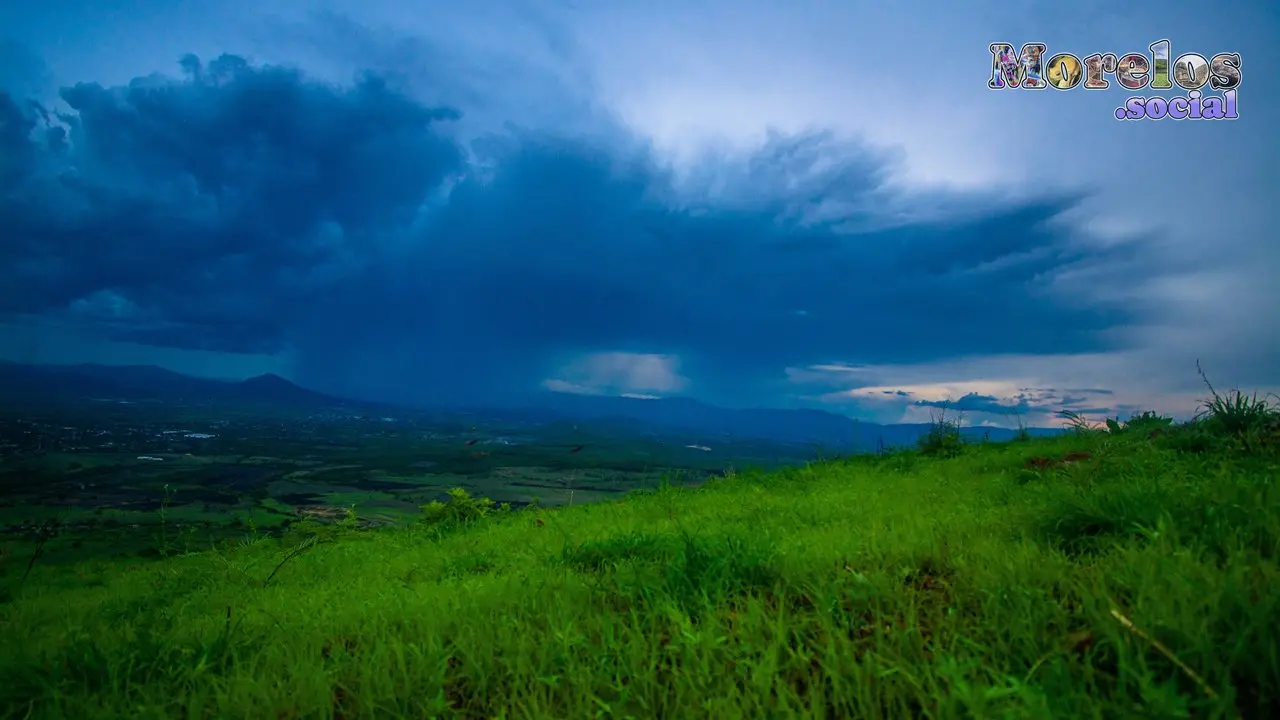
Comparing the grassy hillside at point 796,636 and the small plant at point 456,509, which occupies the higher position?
the grassy hillside at point 796,636

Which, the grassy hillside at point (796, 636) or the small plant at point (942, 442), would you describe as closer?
the grassy hillside at point (796, 636)

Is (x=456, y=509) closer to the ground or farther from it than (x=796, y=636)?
closer to the ground

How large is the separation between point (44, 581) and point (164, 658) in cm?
2087

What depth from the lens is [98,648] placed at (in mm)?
2941

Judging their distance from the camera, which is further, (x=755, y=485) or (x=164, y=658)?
(x=755, y=485)

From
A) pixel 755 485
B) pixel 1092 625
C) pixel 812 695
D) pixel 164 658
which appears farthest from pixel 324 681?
pixel 755 485

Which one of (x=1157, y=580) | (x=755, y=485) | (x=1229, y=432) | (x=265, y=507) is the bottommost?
(x=265, y=507)

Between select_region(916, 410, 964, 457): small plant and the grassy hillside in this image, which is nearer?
the grassy hillside

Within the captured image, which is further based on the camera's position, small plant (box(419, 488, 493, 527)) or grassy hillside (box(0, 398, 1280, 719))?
small plant (box(419, 488, 493, 527))

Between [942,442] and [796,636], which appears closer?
[796,636]

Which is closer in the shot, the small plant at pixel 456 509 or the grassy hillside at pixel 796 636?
the grassy hillside at pixel 796 636

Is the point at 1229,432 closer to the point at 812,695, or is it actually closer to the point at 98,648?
the point at 812,695

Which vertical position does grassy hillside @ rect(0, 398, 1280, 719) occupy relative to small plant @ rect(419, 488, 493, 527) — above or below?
above

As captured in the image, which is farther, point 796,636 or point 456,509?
point 456,509
